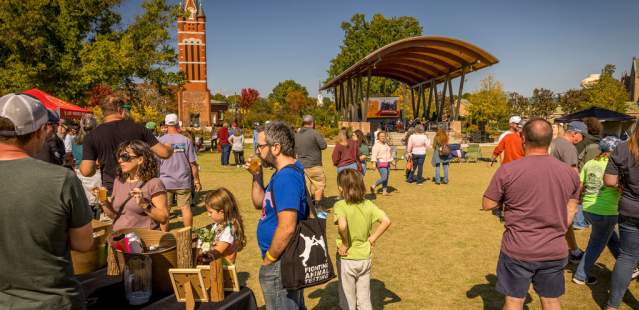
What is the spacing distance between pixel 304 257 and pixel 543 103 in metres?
59.1

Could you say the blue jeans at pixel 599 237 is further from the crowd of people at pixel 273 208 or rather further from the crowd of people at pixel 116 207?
the crowd of people at pixel 116 207

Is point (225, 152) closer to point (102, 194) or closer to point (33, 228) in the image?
point (102, 194)

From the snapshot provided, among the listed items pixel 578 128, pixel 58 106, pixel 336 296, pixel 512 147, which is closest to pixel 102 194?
pixel 336 296

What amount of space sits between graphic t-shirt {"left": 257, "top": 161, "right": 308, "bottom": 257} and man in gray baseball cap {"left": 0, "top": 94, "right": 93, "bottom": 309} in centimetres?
111

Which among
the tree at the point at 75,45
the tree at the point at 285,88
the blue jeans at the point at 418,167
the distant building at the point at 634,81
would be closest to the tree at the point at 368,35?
the tree at the point at 75,45

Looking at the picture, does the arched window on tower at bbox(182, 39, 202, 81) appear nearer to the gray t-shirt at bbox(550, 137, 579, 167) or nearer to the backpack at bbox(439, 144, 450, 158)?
the backpack at bbox(439, 144, 450, 158)

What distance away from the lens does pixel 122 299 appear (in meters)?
2.62

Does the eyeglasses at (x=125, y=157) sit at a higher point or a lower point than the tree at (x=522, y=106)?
lower

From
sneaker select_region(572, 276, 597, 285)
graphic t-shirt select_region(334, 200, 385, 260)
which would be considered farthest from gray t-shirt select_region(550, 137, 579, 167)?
graphic t-shirt select_region(334, 200, 385, 260)

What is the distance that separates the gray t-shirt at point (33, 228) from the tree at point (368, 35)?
4873cm

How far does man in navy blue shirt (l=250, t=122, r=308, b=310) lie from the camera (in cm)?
257

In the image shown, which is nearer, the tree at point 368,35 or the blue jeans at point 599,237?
the blue jeans at point 599,237

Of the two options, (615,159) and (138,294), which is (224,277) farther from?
(615,159)

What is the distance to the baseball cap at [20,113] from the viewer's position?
5.74 ft
